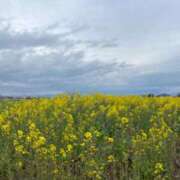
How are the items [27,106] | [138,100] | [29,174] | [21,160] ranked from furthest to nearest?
1. [138,100]
2. [27,106]
3. [21,160]
4. [29,174]

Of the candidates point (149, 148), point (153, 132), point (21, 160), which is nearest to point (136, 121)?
point (153, 132)

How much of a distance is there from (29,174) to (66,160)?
3.10 ft

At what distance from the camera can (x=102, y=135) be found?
954cm

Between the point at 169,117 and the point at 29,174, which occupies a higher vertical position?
the point at 169,117

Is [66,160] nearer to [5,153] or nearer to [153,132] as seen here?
[5,153]

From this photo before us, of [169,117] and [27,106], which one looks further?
[27,106]

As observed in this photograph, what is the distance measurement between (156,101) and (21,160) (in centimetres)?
605

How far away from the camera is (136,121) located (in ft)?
35.1

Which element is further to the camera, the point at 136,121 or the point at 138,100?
the point at 138,100

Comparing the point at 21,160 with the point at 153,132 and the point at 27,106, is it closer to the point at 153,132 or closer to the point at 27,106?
the point at 153,132

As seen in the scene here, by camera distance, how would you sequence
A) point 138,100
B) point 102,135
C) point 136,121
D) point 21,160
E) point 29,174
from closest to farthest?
point 29,174
point 21,160
point 102,135
point 136,121
point 138,100

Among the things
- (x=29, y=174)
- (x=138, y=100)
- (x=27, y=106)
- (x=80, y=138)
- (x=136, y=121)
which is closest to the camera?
(x=29, y=174)

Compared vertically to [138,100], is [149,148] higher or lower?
lower

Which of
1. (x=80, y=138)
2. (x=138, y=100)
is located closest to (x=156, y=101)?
(x=138, y=100)
